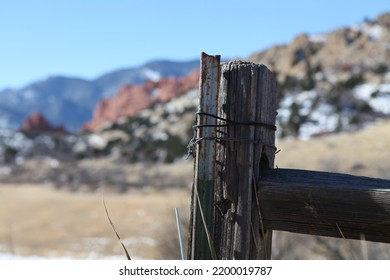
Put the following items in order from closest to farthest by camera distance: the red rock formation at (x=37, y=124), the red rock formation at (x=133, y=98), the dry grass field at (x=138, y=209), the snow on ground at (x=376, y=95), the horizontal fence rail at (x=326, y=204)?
1. the horizontal fence rail at (x=326, y=204)
2. the dry grass field at (x=138, y=209)
3. the snow on ground at (x=376, y=95)
4. the red rock formation at (x=37, y=124)
5. the red rock formation at (x=133, y=98)

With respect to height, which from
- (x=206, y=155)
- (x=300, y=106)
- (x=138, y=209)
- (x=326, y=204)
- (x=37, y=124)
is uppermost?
(x=300, y=106)

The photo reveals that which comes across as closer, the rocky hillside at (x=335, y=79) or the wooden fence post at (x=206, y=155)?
the wooden fence post at (x=206, y=155)

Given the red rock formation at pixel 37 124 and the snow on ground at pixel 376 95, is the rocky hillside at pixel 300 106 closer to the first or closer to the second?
the snow on ground at pixel 376 95

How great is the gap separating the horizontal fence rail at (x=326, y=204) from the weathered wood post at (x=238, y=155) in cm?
7

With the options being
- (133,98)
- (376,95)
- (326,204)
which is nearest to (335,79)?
(376,95)

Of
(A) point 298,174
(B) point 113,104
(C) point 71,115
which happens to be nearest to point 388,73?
(A) point 298,174

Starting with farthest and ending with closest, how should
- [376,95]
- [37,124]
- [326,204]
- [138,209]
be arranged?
[37,124] < [376,95] < [138,209] < [326,204]

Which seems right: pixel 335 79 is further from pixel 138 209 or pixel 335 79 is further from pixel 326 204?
pixel 326 204

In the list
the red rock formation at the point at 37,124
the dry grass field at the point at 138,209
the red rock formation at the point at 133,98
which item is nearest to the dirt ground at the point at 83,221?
the dry grass field at the point at 138,209

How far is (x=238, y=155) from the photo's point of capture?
8.02ft

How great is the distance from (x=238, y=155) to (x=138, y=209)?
18.7 meters

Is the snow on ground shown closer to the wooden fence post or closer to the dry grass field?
the dry grass field

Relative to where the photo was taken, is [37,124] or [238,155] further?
[37,124]

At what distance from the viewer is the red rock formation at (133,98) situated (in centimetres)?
7625
